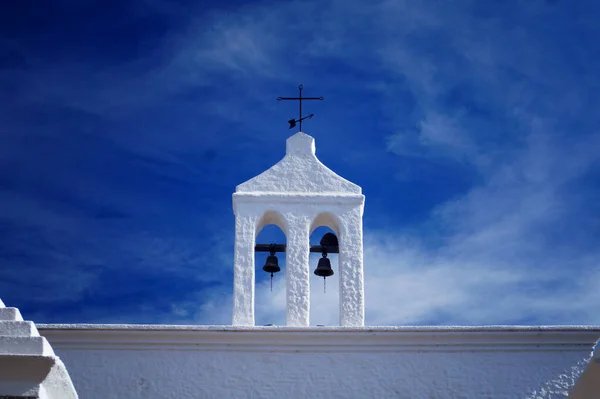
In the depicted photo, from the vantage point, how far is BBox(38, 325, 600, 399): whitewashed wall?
385 inches

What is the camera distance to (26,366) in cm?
540

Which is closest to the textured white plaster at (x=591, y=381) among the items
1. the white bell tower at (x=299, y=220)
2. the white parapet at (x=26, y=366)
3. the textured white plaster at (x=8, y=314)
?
the white parapet at (x=26, y=366)

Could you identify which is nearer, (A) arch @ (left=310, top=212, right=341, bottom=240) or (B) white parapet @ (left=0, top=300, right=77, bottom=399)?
(B) white parapet @ (left=0, top=300, right=77, bottom=399)

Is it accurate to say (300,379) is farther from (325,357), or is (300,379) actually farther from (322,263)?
(322,263)

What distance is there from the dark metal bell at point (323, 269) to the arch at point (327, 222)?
35 centimetres

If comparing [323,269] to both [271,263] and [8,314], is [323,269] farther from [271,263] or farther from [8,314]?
[8,314]

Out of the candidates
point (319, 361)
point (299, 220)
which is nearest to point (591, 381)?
point (319, 361)

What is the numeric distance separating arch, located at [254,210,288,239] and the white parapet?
17.7 ft

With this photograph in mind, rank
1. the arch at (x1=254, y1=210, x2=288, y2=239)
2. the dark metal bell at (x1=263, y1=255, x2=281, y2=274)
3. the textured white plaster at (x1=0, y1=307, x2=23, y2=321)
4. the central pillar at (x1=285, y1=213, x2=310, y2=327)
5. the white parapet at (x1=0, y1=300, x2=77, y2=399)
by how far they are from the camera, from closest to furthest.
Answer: the white parapet at (x1=0, y1=300, x2=77, y2=399)
the textured white plaster at (x1=0, y1=307, x2=23, y2=321)
the central pillar at (x1=285, y1=213, x2=310, y2=327)
the arch at (x1=254, y1=210, x2=288, y2=239)
the dark metal bell at (x1=263, y1=255, x2=281, y2=274)

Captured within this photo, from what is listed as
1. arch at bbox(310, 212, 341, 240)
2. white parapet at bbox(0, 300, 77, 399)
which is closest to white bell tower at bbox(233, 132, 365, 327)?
arch at bbox(310, 212, 341, 240)

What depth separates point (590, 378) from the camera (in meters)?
5.77

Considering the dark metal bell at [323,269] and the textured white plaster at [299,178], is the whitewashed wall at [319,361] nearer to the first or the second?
the dark metal bell at [323,269]

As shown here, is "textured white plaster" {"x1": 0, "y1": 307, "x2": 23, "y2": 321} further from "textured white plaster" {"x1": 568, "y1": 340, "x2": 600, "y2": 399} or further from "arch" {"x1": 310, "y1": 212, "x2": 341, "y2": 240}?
"arch" {"x1": 310, "y1": 212, "x2": 341, "y2": 240}

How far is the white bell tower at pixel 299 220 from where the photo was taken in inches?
407
